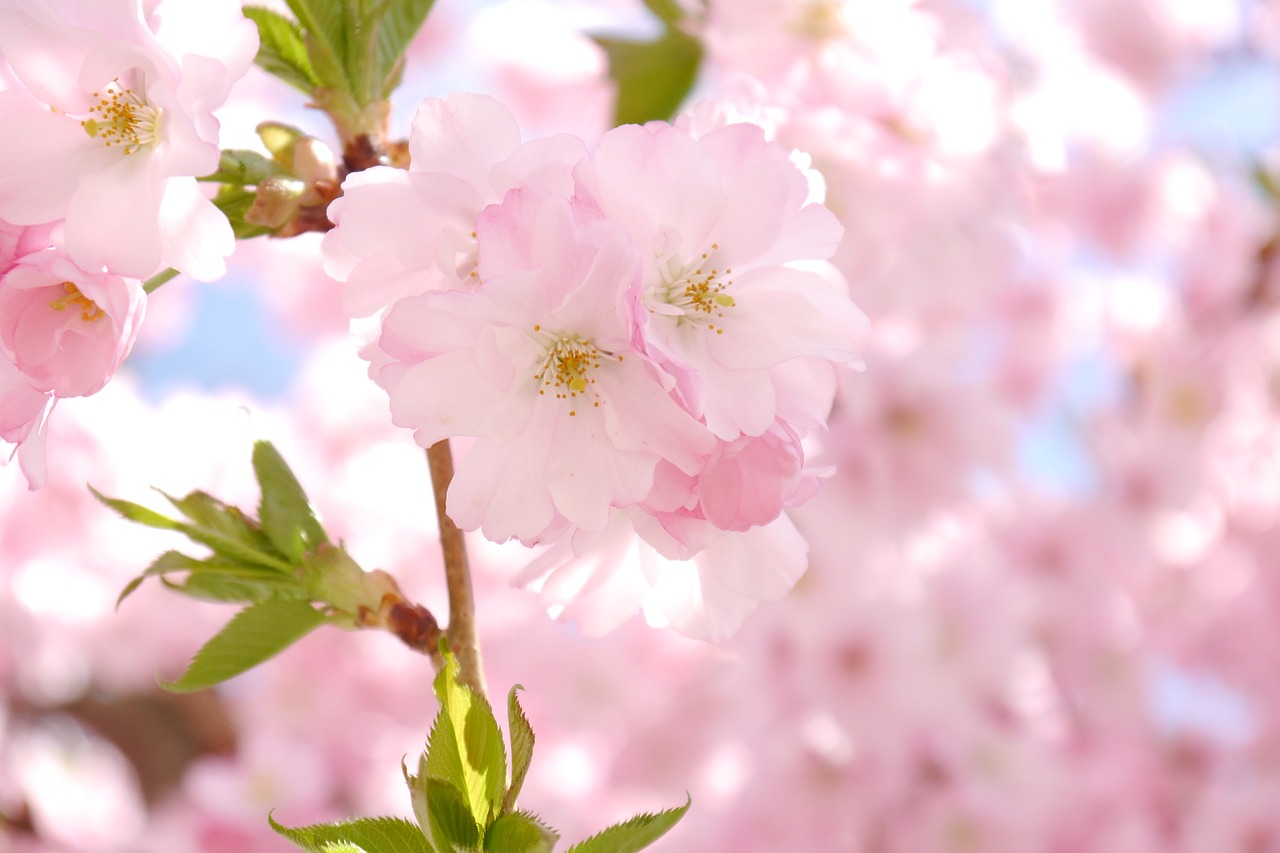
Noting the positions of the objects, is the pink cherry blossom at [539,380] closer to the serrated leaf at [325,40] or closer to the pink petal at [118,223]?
the pink petal at [118,223]

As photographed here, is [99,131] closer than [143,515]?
Yes

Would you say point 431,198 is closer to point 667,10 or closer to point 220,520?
point 220,520

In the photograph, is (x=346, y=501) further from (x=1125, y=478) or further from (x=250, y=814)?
(x=1125, y=478)

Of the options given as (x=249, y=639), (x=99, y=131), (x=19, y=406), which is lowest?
(x=249, y=639)

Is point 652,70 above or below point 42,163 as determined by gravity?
below

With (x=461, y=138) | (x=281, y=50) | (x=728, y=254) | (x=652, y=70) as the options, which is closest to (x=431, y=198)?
(x=461, y=138)

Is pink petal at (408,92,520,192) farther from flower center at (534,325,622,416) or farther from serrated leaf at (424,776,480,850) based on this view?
serrated leaf at (424,776,480,850)

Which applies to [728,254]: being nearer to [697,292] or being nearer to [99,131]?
[697,292]
